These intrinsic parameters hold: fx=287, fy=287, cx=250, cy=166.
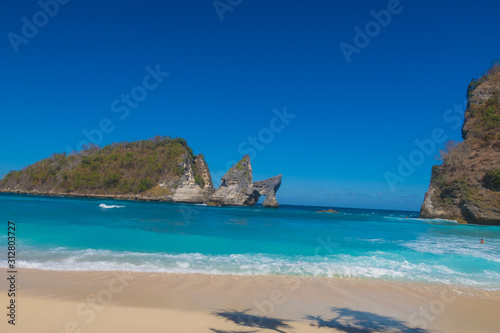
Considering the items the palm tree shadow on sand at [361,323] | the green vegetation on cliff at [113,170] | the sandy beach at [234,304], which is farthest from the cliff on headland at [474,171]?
the green vegetation on cliff at [113,170]

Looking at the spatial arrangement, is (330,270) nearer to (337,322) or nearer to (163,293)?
(337,322)

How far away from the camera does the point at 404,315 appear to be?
6285 mm

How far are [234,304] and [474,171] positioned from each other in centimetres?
4823

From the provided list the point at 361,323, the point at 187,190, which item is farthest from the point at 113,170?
the point at 361,323

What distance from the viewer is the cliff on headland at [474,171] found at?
125ft

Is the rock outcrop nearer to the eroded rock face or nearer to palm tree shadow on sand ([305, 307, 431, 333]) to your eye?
the eroded rock face

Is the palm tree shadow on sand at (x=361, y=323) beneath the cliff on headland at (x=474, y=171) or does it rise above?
beneath

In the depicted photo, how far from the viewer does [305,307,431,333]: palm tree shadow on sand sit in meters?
5.42

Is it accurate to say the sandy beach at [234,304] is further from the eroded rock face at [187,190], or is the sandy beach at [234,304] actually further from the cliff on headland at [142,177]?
the eroded rock face at [187,190]

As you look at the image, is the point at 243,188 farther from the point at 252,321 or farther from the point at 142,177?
the point at 252,321

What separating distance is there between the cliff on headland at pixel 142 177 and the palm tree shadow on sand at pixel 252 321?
70996 millimetres

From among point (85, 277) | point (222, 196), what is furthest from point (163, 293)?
point (222, 196)

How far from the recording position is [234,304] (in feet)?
21.4

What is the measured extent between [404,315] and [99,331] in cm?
612
